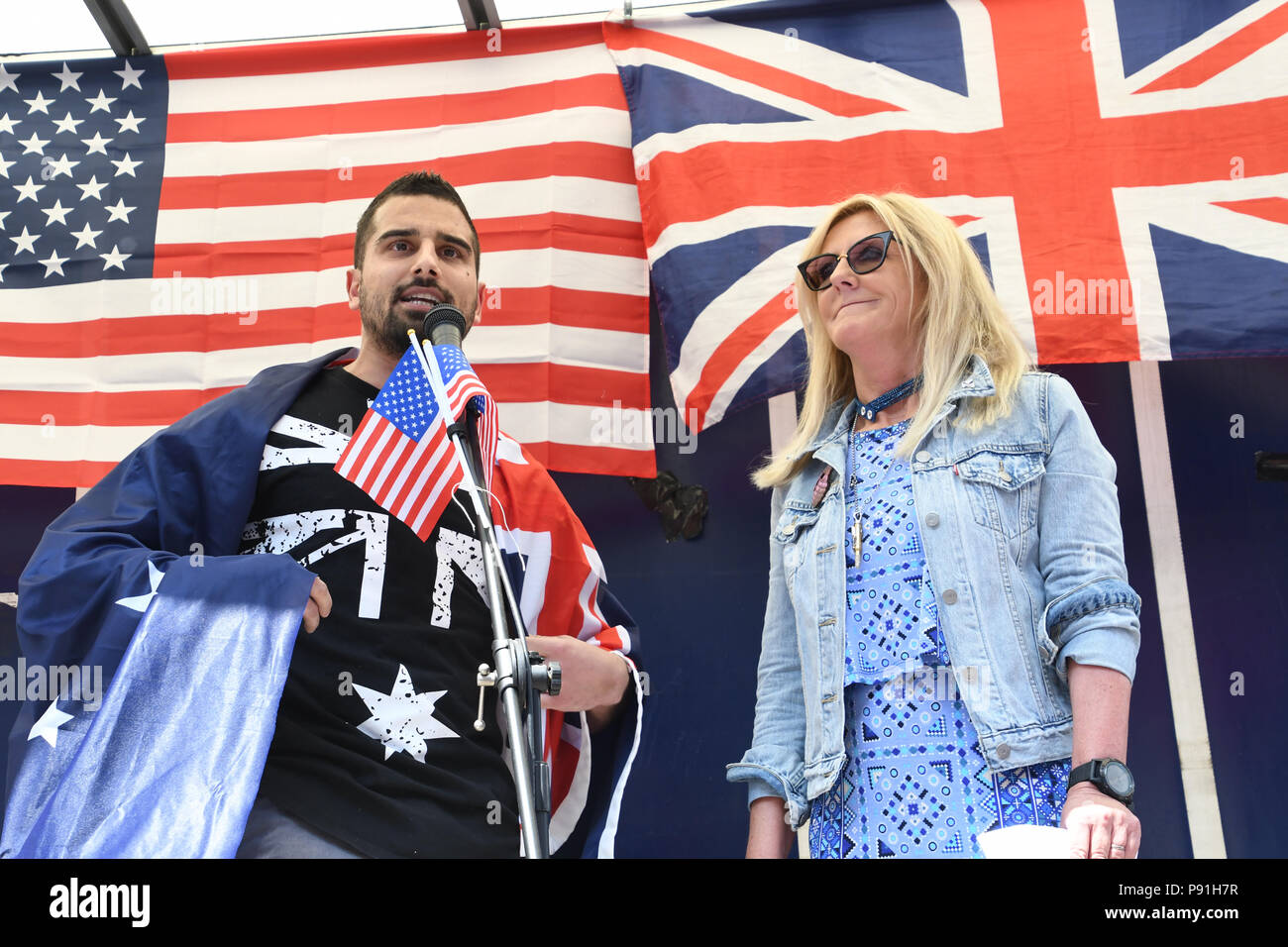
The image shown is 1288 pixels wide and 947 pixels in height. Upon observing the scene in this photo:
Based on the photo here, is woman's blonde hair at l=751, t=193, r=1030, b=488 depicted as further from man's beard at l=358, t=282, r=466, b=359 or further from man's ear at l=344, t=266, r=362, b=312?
man's ear at l=344, t=266, r=362, b=312

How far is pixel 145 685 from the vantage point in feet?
7.59

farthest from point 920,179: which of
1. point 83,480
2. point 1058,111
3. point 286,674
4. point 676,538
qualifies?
point 83,480

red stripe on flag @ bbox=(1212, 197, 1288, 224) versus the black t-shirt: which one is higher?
red stripe on flag @ bbox=(1212, 197, 1288, 224)

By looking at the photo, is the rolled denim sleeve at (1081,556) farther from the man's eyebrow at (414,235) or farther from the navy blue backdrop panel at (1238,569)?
the navy blue backdrop panel at (1238,569)

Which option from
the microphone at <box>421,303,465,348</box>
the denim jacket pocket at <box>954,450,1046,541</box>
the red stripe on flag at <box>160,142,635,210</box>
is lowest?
the denim jacket pocket at <box>954,450,1046,541</box>

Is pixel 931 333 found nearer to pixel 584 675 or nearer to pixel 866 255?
pixel 866 255

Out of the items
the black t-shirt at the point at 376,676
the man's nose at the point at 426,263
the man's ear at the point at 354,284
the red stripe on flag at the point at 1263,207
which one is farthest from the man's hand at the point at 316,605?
the red stripe on flag at the point at 1263,207

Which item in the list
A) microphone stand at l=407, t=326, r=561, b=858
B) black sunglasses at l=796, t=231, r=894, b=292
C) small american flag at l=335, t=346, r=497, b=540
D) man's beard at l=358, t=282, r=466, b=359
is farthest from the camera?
man's beard at l=358, t=282, r=466, b=359

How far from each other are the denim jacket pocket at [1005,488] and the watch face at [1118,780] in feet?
1.62

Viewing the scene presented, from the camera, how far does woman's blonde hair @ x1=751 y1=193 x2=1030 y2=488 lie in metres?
2.40

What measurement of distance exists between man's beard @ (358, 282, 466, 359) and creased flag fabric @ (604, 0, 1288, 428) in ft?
3.58

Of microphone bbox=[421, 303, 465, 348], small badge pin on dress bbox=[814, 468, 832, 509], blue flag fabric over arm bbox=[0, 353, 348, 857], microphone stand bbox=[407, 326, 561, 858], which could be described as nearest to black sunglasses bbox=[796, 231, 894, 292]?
small badge pin on dress bbox=[814, 468, 832, 509]

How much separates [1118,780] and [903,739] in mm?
390

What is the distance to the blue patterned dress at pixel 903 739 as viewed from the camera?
204 centimetres
